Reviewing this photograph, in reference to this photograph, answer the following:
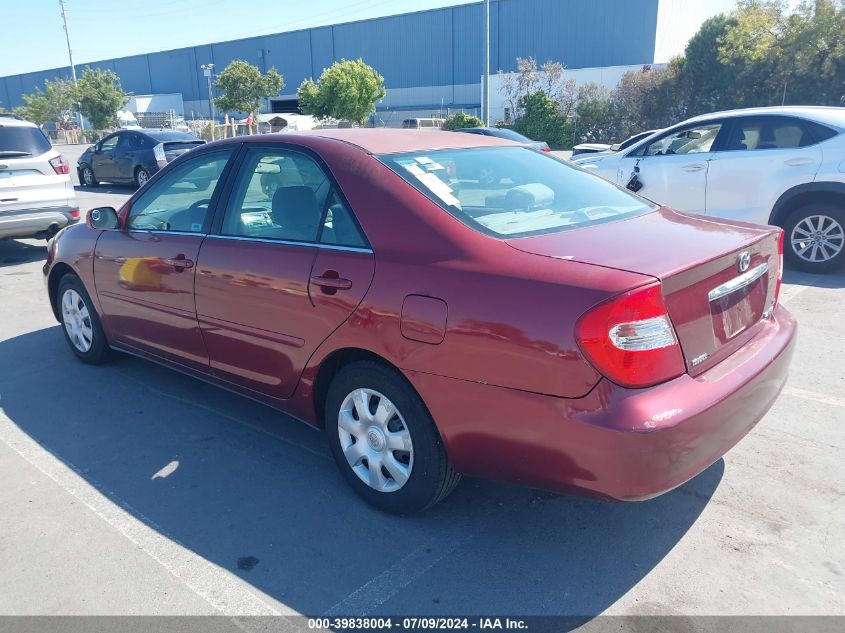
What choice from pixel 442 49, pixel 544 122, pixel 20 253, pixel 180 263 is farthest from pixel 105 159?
pixel 442 49

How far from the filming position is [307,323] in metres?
3.21

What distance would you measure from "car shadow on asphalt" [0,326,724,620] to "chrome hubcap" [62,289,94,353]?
2.88 feet

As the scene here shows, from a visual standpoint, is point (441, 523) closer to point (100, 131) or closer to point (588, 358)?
point (588, 358)

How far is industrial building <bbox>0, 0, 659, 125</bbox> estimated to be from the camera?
49969mm

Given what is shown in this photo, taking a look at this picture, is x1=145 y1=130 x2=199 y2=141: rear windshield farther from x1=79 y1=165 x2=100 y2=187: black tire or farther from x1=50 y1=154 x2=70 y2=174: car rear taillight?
x1=50 y1=154 x2=70 y2=174: car rear taillight

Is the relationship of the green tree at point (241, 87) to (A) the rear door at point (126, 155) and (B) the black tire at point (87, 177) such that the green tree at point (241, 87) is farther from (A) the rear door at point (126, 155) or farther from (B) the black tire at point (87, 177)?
(A) the rear door at point (126, 155)

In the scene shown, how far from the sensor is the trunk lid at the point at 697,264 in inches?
99.0

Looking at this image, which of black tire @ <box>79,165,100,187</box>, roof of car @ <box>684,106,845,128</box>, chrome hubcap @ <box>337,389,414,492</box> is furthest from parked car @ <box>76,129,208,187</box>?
chrome hubcap @ <box>337,389,414,492</box>

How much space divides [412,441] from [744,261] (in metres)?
1.61

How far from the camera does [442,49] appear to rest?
60.7 metres

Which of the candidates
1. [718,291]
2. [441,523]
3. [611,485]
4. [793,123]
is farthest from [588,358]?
[793,123]

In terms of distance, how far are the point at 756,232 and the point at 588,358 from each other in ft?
4.49
